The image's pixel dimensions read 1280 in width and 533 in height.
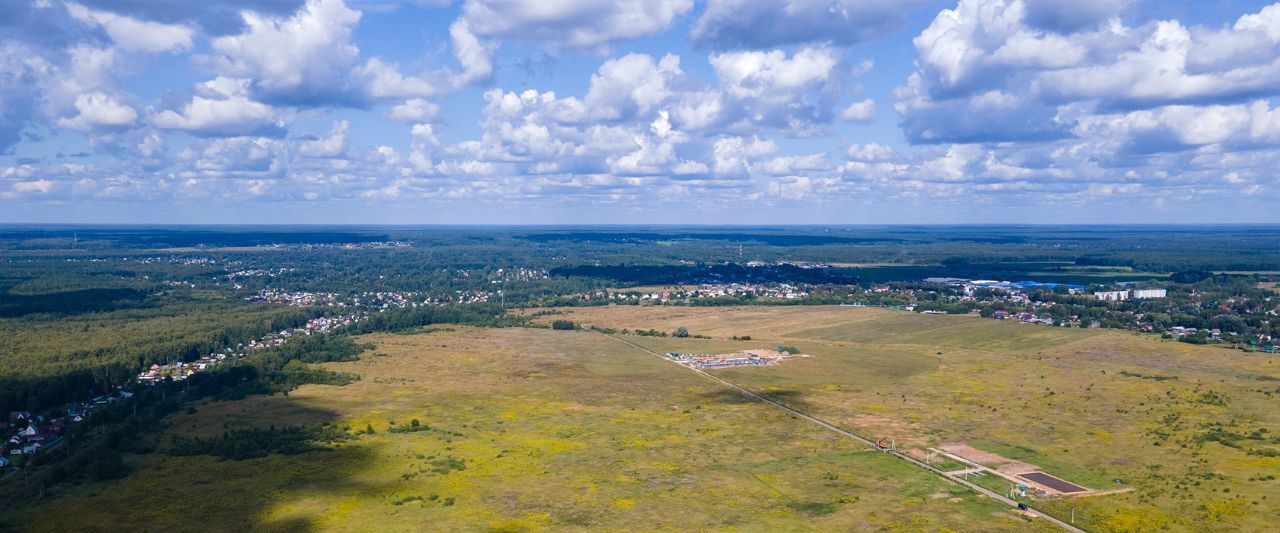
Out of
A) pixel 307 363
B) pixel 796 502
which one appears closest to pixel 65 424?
pixel 307 363

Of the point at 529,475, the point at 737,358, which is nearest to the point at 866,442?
the point at 529,475

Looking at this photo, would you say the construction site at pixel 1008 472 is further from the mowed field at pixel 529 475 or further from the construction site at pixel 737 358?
the construction site at pixel 737 358

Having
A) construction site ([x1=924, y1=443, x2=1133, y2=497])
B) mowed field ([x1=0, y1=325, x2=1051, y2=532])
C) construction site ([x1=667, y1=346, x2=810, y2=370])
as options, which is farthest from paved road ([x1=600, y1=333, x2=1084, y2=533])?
construction site ([x1=667, y1=346, x2=810, y2=370])

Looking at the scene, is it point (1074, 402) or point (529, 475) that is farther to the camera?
point (1074, 402)

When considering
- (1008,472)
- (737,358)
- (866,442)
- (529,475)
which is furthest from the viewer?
(737,358)

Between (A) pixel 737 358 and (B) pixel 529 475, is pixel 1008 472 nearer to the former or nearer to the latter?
(B) pixel 529 475

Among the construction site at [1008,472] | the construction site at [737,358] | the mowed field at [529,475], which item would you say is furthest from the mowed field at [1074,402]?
the mowed field at [529,475]

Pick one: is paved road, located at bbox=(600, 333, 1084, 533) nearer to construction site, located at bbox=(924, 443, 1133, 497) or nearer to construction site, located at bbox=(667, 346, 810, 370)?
construction site, located at bbox=(924, 443, 1133, 497)

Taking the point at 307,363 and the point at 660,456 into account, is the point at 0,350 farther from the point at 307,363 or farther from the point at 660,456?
the point at 660,456
